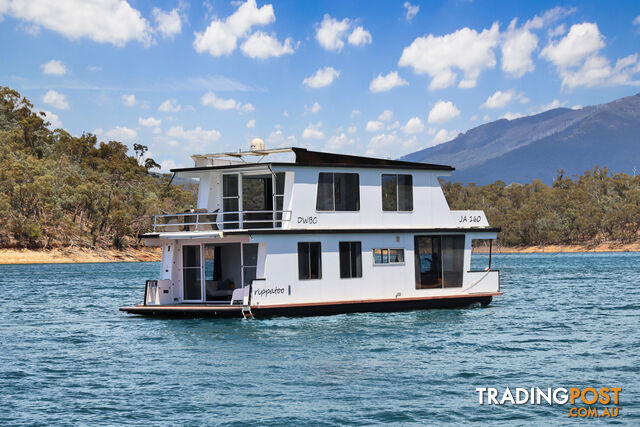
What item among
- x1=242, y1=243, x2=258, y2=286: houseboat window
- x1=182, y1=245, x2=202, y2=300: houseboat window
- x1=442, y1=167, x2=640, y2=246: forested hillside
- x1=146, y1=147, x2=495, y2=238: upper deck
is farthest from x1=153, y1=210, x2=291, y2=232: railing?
x1=442, y1=167, x2=640, y2=246: forested hillside

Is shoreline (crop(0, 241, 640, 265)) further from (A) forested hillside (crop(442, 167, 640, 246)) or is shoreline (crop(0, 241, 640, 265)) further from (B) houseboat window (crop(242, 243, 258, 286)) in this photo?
(B) houseboat window (crop(242, 243, 258, 286))

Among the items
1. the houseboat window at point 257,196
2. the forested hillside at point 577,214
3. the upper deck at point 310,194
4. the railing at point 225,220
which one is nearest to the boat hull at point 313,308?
Answer: the upper deck at point 310,194

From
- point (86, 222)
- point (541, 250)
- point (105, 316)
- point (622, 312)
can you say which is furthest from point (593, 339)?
point (541, 250)

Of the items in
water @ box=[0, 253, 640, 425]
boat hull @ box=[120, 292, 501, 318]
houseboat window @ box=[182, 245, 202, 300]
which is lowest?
water @ box=[0, 253, 640, 425]

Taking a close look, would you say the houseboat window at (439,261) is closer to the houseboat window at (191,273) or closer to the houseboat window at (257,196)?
the houseboat window at (257,196)

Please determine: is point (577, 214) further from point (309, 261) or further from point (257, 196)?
point (309, 261)

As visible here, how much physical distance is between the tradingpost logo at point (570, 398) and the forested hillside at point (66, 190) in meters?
73.8

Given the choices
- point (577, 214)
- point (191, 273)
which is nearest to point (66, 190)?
point (191, 273)

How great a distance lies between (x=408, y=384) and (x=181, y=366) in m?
5.41

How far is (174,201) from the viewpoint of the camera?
362ft

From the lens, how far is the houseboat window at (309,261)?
76.1 ft

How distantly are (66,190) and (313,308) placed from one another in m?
79.9

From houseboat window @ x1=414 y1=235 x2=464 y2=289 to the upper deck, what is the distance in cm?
51

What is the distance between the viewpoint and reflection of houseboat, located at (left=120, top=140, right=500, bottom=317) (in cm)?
2289
